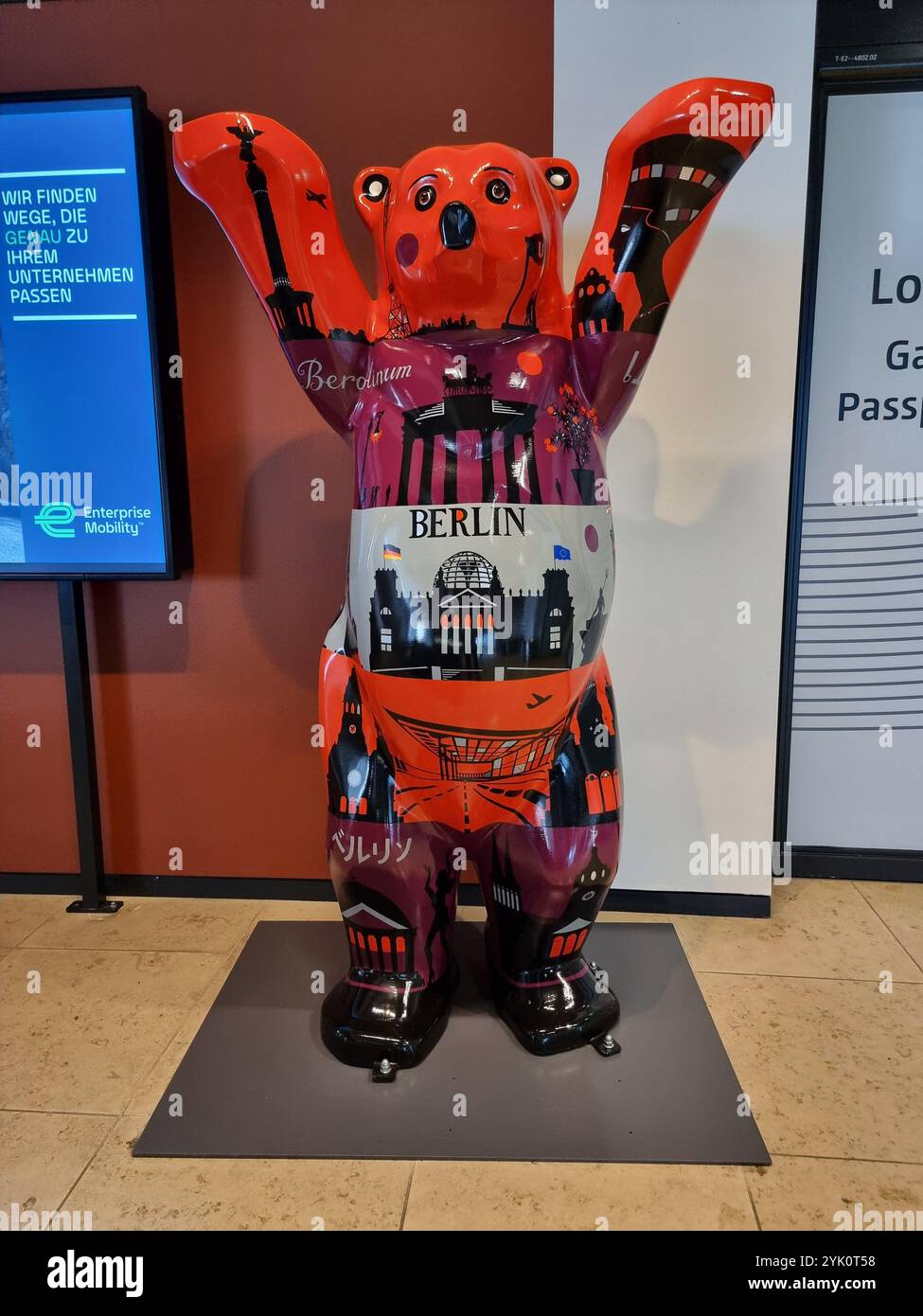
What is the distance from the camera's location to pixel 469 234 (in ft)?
4.07

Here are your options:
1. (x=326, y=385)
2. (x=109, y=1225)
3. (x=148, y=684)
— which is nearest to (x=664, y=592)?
(x=326, y=385)

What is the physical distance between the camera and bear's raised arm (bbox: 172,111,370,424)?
4.44 feet

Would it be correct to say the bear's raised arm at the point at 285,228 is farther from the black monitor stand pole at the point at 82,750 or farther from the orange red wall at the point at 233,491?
the black monitor stand pole at the point at 82,750

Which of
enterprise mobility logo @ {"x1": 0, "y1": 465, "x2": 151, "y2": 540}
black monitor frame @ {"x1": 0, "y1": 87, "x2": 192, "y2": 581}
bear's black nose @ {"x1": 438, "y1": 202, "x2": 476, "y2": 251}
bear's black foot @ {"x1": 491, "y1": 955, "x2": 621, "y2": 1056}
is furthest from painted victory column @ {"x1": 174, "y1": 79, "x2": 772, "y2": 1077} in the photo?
enterprise mobility logo @ {"x1": 0, "y1": 465, "x2": 151, "y2": 540}

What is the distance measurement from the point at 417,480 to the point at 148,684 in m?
1.19

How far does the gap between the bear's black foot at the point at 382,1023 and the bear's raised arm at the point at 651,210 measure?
43.0 inches

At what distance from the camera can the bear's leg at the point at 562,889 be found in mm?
1483

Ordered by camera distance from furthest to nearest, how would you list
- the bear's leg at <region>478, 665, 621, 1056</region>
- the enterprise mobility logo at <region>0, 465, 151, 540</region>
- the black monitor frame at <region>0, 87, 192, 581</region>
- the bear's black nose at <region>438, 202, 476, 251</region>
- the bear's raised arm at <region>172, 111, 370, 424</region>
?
the enterprise mobility logo at <region>0, 465, 151, 540</region>
the black monitor frame at <region>0, 87, 192, 581</region>
the bear's leg at <region>478, 665, 621, 1056</region>
the bear's raised arm at <region>172, 111, 370, 424</region>
the bear's black nose at <region>438, 202, 476, 251</region>

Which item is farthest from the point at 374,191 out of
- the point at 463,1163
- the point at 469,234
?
the point at 463,1163

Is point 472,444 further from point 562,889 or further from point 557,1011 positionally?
point 557,1011

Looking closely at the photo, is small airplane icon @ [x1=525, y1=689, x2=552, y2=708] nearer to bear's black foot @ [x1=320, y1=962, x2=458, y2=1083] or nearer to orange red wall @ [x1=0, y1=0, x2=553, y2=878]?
bear's black foot @ [x1=320, y1=962, x2=458, y2=1083]

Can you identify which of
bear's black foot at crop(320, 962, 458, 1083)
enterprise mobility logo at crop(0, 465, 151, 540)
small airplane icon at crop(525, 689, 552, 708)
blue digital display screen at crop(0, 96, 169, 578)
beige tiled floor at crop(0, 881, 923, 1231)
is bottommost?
beige tiled floor at crop(0, 881, 923, 1231)

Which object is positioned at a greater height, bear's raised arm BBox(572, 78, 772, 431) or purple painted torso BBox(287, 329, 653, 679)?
bear's raised arm BBox(572, 78, 772, 431)

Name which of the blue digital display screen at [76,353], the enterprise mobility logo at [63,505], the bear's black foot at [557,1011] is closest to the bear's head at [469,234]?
the blue digital display screen at [76,353]
